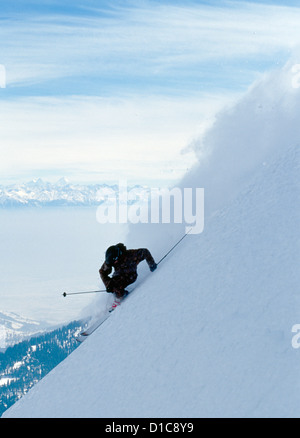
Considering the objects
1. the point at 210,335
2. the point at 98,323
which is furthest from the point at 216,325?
the point at 98,323

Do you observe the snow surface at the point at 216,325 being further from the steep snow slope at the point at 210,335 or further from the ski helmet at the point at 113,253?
the ski helmet at the point at 113,253

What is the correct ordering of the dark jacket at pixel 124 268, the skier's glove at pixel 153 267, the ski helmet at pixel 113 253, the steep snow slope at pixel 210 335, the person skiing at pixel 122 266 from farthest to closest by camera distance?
the skier's glove at pixel 153 267 → the dark jacket at pixel 124 268 → the person skiing at pixel 122 266 → the ski helmet at pixel 113 253 → the steep snow slope at pixel 210 335

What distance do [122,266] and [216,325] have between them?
5571mm

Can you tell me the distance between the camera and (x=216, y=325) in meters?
8.66

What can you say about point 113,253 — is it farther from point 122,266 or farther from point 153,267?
point 153,267

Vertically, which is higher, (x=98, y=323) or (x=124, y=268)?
(x=124, y=268)

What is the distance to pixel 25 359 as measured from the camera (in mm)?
174000

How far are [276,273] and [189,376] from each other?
2965 mm

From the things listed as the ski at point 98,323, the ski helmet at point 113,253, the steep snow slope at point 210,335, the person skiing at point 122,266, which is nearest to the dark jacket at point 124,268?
the person skiing at point 122,266

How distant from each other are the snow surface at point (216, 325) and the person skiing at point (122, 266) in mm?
676

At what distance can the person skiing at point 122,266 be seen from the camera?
13.5 metres

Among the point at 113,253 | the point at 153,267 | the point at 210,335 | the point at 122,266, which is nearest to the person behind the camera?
the point at 210,335
